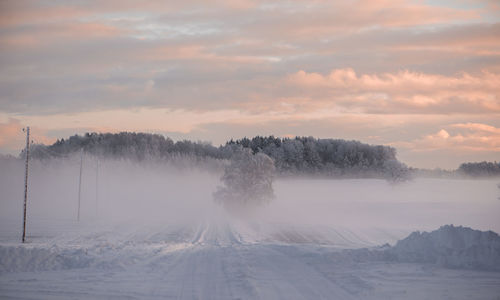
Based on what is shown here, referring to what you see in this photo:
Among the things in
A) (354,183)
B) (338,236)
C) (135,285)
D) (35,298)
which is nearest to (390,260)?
(135,285)

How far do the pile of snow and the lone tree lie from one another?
34.9 metres

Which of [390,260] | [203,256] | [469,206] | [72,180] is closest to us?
[390,260]

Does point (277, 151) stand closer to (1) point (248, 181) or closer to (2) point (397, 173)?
(2) point (397, 173)

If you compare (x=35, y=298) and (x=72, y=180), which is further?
(x=72, y=180)

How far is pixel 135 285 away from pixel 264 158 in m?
41.8

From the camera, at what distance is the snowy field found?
57.9 ft

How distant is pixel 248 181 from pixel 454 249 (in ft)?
123

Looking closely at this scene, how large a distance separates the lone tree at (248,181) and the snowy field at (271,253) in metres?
2.49

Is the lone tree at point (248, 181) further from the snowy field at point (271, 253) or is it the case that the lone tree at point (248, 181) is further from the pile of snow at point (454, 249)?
the pile of snow at point (454, 249)

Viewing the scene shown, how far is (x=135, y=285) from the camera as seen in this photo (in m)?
18.6

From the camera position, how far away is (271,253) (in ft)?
84.2

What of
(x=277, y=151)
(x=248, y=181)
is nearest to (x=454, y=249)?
(x=248, y=181)

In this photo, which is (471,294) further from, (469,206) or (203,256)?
(469,206)

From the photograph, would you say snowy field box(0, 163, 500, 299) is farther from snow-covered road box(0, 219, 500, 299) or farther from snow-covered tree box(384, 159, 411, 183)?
snow-covered tree box(384, 159, 411, 183)
